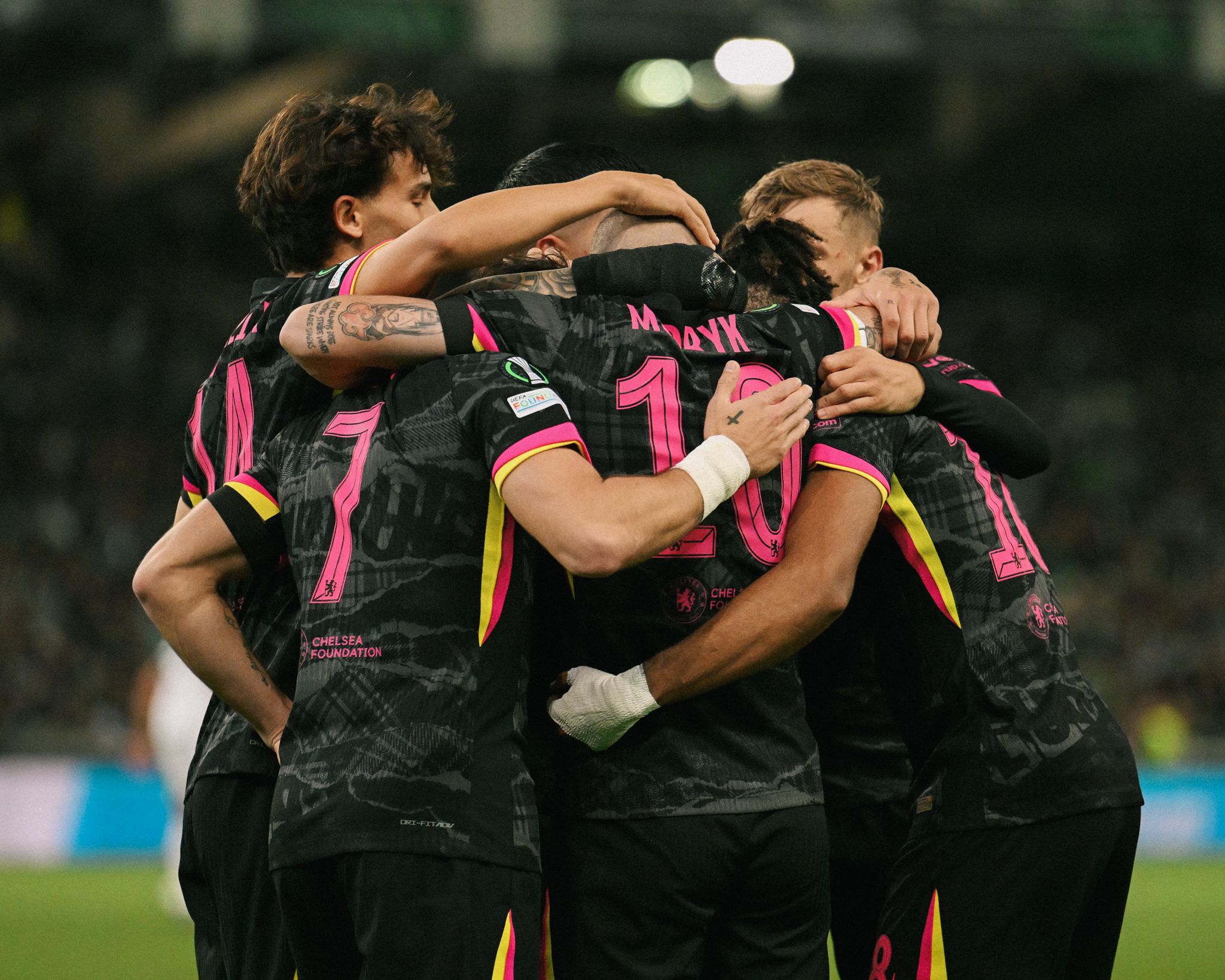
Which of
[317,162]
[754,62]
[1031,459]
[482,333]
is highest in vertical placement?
[754,62]

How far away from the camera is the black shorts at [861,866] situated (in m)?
3.47

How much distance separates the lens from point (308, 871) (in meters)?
2.56

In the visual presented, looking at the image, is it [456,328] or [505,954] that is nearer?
[505,954]

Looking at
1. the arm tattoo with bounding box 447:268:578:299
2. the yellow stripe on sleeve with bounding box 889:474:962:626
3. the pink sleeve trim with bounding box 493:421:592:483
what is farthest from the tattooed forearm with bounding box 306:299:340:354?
the yellow stripe on sleeve with bounding box 889:474:962:626

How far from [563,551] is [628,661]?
0.43m

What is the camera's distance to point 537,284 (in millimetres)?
2939

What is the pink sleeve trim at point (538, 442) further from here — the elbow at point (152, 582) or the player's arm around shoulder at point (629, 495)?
the elbow at point (152, 582)

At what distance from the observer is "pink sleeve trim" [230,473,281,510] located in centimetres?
289

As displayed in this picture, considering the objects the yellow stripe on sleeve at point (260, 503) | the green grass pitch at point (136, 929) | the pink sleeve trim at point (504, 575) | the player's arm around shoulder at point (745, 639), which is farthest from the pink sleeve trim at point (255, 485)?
the green grass pitch at point (136, 929)

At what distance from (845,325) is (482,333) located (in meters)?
0.83

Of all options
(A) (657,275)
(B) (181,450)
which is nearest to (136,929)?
(A) (657,275)

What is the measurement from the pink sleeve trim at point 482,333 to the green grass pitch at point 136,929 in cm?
597

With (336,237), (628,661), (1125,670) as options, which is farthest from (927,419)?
(1125,670)

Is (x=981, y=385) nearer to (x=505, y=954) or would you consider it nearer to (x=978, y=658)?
(x=978, y=658)
